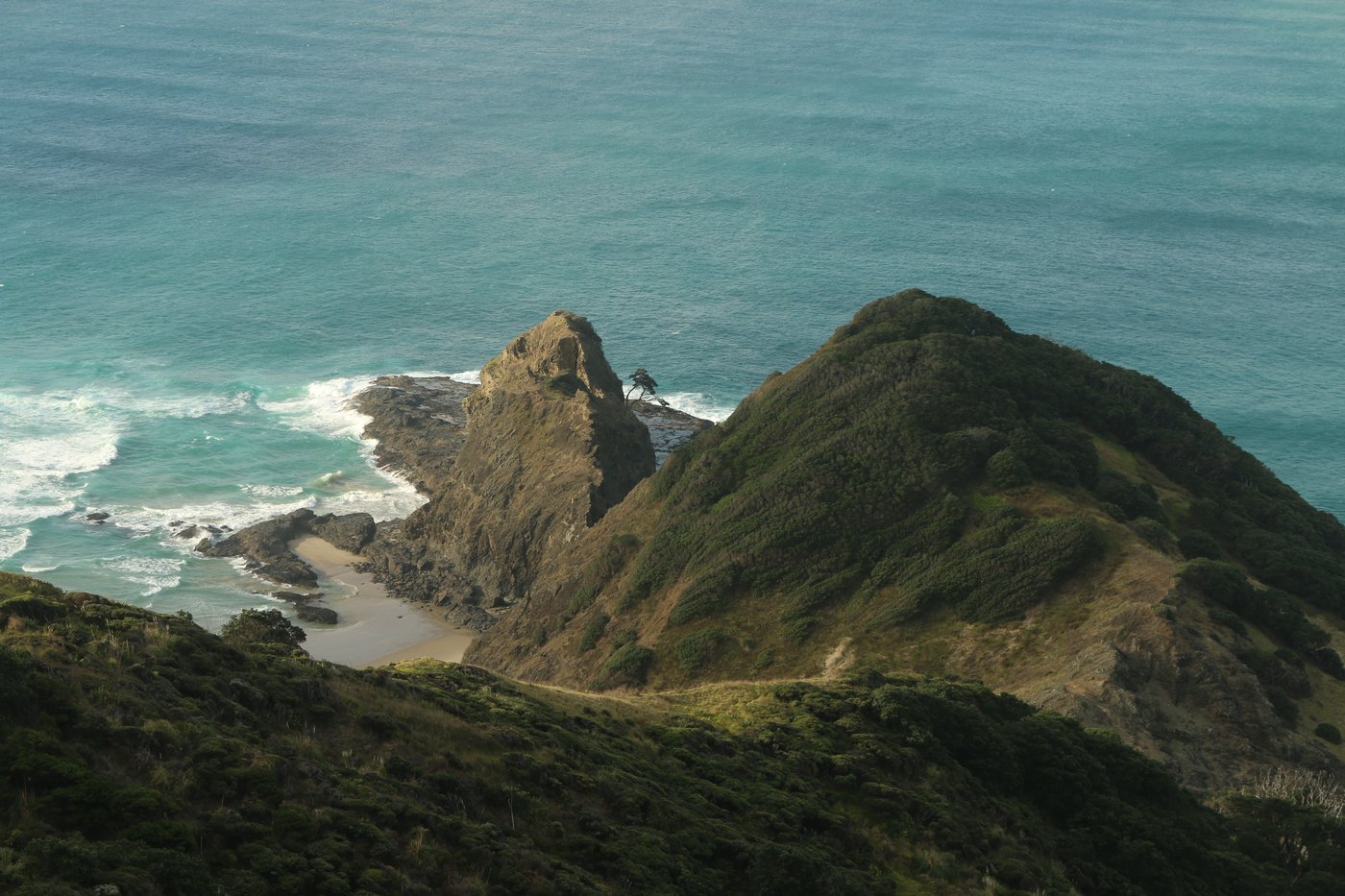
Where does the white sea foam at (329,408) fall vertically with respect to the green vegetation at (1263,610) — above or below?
below

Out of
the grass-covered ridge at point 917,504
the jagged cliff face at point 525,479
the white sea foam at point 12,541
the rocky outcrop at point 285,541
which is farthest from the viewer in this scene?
the white sea foam at point 12,541

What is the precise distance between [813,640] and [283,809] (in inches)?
1409

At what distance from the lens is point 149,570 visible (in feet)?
294

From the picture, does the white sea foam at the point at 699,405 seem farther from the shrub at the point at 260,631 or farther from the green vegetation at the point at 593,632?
the shrub at the point at 260,631

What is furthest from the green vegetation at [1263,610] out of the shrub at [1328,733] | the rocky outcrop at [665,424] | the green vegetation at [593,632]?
the rocky outcrop at [665,424]

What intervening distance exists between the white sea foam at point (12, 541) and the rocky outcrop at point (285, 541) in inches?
447

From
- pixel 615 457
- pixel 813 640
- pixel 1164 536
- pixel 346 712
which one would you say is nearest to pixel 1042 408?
pixel 1164 536

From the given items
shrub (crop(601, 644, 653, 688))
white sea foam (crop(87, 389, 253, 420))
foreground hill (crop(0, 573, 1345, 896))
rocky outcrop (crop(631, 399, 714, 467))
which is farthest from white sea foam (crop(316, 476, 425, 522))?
foreground hill (crop(0, 573, 1345, 896))

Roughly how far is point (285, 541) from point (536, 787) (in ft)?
212

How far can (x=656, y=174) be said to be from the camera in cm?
18412

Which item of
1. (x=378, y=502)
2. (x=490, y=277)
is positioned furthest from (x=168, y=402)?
(x=490, y=277)

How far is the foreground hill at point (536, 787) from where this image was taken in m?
26.3

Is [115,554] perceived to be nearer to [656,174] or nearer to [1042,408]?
[1042,408]

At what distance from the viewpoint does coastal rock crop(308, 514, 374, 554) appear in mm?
94062
